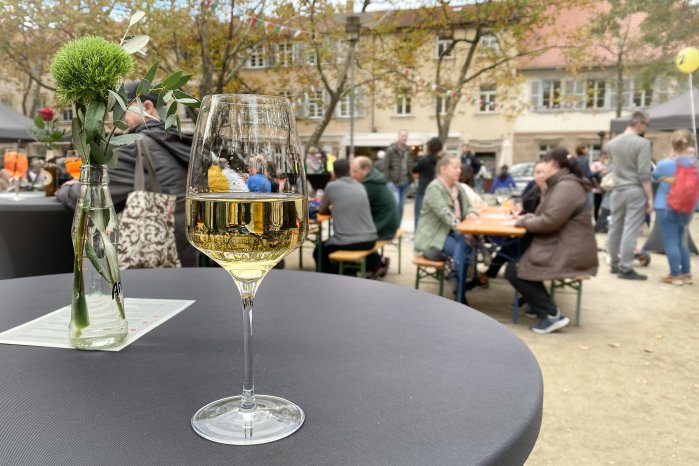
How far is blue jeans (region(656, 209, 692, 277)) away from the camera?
6.41 meters

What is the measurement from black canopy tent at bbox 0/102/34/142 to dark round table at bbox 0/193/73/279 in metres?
7.02

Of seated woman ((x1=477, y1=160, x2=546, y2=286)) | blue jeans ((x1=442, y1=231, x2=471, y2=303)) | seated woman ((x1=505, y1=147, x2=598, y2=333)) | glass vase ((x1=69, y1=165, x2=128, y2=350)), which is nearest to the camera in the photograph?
glass vase ((x1=69, y1=165, x2=128, y2=350))

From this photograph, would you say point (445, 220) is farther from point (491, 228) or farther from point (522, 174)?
point (522, 174)

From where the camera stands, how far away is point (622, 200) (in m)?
6.56

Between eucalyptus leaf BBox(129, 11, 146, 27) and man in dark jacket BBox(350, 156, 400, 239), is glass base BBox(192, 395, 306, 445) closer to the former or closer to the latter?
eucalyptus leaf BBox(129, 11, 146, 27)

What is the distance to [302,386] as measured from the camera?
754 millimetres

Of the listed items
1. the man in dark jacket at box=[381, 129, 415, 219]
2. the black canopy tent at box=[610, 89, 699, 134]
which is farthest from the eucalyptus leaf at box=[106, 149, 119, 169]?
the black canopy tent at box=[610, 89, 699, 134]

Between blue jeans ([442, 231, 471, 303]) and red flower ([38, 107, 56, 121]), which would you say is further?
blue jeans ([442, 231, 471, 303])

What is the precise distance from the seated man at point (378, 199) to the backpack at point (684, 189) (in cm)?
312

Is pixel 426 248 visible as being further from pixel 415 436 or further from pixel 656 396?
pixel 415 436

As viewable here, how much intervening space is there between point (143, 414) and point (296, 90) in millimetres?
14057

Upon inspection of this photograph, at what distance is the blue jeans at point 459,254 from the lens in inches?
196

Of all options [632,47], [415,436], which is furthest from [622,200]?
[632,47]

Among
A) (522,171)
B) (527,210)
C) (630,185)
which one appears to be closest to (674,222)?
(630,185)
